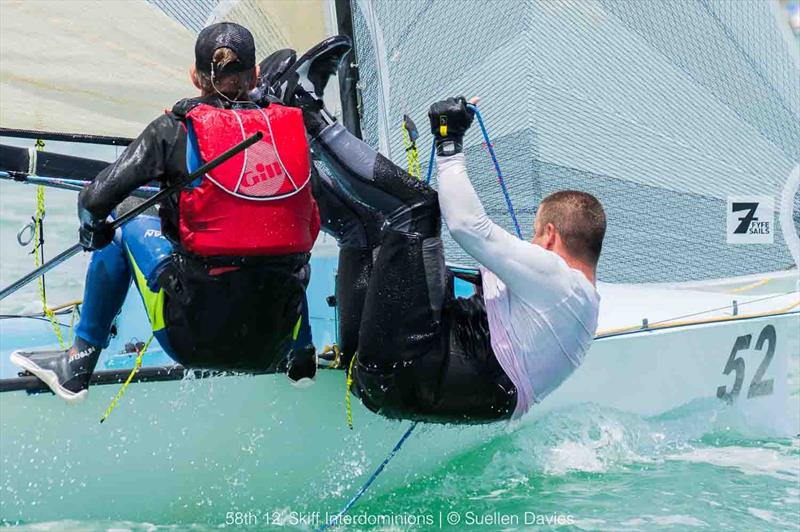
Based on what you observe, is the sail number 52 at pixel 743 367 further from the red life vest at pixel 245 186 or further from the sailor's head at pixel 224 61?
the sailor's head at pixel 224 61

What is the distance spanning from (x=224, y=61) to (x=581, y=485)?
1390 mm

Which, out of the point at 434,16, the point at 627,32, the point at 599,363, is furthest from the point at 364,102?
the point at 599,363

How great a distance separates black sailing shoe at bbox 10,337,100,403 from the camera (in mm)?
2098

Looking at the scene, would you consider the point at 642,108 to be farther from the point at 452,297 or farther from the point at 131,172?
the point at 131,172

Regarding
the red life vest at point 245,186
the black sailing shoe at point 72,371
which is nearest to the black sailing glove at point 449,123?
the red life vest at point 245,186

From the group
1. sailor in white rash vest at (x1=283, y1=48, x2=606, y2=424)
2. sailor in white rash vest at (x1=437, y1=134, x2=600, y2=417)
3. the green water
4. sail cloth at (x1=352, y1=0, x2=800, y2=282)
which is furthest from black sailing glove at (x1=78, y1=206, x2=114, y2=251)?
sail cloth at (x1=352, y1=0, x2=800, y2=282)

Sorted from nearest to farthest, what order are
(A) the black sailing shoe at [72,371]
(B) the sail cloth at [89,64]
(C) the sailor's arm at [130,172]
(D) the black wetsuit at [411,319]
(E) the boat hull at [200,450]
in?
(C) the sailor's arm at [130,172] < (D) the black wetsuit at [411,319] < (A) the black sailing shoe at [72,371] < (E) the boat hull at [200,450] < (B) the sail cloth at [89,64]

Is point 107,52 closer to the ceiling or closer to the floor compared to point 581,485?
closer to the ceiling

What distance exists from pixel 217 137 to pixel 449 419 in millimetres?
721

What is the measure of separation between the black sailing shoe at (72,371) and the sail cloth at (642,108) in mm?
1225

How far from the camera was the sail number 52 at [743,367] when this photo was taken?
287 centimetres

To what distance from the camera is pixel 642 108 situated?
3037 mm

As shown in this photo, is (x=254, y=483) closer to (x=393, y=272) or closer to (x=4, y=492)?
(x=4, y=492)

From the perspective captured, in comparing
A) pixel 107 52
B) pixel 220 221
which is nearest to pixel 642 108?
pixel 107 52
